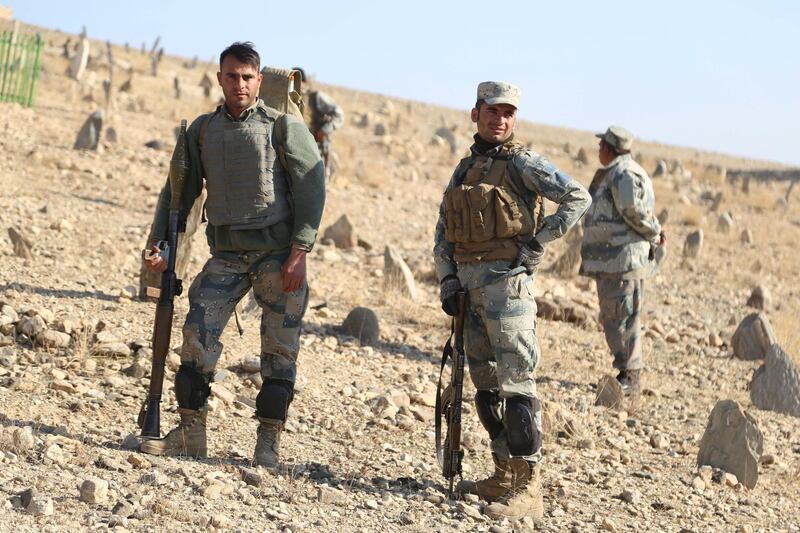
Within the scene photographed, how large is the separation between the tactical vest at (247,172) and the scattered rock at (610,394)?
10.6ft

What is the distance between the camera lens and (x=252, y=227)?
4.50 meters

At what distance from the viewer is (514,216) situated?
444cm

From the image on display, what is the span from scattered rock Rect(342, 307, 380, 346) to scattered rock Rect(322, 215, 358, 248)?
3617mm

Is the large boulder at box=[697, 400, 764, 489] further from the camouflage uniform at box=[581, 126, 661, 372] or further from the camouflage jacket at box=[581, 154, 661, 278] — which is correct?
the camouflage jacket at box=[581, 154, 661, 278]

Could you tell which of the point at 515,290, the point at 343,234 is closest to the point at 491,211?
the point at 515,290

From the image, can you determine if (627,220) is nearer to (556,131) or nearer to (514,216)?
(514,216)

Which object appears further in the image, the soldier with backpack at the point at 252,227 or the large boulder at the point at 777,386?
the large boulder at the point at 777,386

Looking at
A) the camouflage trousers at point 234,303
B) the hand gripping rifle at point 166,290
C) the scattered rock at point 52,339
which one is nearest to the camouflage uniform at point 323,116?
the scattered rock at point 52,339

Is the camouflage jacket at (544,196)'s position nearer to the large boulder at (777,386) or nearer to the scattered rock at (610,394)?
the scattered rock at (610,394)

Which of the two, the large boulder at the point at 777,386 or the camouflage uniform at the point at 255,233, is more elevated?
the camouflage uniform at the point at 255,233

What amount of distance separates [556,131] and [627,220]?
47079mm

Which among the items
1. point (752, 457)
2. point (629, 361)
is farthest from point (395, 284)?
point (752, 457)

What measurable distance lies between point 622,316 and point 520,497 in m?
2.80

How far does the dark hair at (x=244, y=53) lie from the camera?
4.43 m
